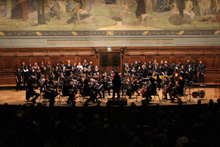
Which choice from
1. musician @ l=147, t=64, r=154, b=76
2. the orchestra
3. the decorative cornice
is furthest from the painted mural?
musician @ l=147, t=64, r=154, b=76

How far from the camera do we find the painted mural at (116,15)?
18.6 meters

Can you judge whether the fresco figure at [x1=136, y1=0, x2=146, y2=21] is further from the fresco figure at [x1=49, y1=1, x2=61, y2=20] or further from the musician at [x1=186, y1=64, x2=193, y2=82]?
the fresco figure at [x1=49, y1=1, x2=61, y2=20]

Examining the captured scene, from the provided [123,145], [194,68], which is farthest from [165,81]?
[123,145]

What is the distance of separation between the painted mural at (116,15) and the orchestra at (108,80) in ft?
11.4

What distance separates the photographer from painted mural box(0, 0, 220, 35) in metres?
18.6

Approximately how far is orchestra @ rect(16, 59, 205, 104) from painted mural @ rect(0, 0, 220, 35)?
3.47 metres

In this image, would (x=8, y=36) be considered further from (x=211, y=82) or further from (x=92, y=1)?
(x=211, y=82)

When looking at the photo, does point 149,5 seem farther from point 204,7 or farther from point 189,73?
point 189,73

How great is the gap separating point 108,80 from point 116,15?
26.6ft

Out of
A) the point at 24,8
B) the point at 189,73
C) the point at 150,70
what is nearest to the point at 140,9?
the point at 150,70

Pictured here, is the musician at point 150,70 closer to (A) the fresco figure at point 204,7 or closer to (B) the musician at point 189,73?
(B) the musician at point 189,73

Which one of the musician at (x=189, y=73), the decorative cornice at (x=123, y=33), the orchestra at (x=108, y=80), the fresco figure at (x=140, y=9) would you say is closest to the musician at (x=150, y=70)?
the orchestra at (x=108, y=80)

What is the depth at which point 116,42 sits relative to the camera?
754 inches

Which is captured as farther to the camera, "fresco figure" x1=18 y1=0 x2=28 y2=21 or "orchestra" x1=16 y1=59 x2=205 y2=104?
"fresco figure" x1=18 y1=0 x2=28 y2=21
